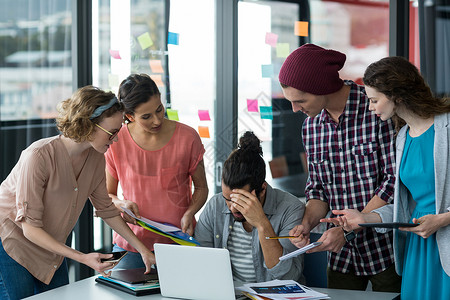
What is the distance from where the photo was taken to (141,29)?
12.5 ft

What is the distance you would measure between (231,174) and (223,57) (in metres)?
1.56

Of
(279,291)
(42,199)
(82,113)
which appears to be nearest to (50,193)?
(42,199)

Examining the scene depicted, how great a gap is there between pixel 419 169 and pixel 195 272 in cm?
88

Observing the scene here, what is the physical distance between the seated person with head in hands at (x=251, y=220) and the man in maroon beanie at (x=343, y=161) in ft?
0.33

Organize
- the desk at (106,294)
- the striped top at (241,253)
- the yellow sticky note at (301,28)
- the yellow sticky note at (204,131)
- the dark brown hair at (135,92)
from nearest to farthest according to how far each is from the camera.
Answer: the desk at (106,294), the striped top at (241,253), the dark brown hair at (135,92), the yellow sticky note at (301,28), the yellow sticky note at (204,131)

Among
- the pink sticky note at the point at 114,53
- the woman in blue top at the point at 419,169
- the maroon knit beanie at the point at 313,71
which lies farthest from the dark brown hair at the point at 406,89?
the pink sticky note at the point at 114,53

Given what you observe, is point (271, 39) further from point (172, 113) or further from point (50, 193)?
point (50, 193)

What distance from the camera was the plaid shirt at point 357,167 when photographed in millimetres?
2240

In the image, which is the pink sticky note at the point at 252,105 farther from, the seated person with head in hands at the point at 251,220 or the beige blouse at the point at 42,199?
the beige blouse at the point at 42,199

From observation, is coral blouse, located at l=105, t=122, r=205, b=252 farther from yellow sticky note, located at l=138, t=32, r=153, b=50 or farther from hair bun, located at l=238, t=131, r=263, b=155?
yellow sticky note, located at l=138, t=32, r=153, b=50

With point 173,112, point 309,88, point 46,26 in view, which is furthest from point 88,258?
point 46,26

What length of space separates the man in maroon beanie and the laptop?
1.24 feet

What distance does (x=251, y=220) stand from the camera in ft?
7.38

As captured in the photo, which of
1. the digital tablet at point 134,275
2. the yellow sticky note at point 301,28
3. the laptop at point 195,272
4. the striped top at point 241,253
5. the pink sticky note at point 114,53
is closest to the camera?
the laptop at point 195,272
